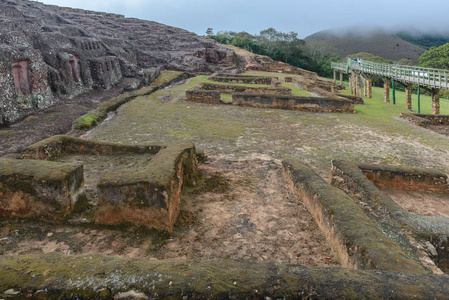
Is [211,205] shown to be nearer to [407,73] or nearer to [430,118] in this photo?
[430,118]

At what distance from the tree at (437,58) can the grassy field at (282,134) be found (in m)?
38.1

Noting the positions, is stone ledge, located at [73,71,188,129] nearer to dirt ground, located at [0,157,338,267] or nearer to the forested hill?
dirt ground, located at [0,157,338,267]

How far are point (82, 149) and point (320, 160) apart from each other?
558 cm

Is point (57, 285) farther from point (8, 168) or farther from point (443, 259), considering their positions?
point (443, 259)

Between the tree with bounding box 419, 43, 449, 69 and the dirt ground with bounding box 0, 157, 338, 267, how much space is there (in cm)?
4942

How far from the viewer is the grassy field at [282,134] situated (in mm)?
7523

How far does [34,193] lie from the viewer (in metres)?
3.67

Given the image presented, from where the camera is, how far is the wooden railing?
1638 cm

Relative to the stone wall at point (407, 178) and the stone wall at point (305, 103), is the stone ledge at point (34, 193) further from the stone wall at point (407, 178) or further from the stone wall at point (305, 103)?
the stone wall at point (305, 103)

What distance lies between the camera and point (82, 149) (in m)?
6.11

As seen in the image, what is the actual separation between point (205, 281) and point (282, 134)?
7889 millimetres

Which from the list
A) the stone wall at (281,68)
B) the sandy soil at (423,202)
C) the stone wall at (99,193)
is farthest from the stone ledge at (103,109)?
the stone wall at (281,68)

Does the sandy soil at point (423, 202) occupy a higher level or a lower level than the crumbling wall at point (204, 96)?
lower

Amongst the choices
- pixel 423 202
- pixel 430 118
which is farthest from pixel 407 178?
pixel 430 118
